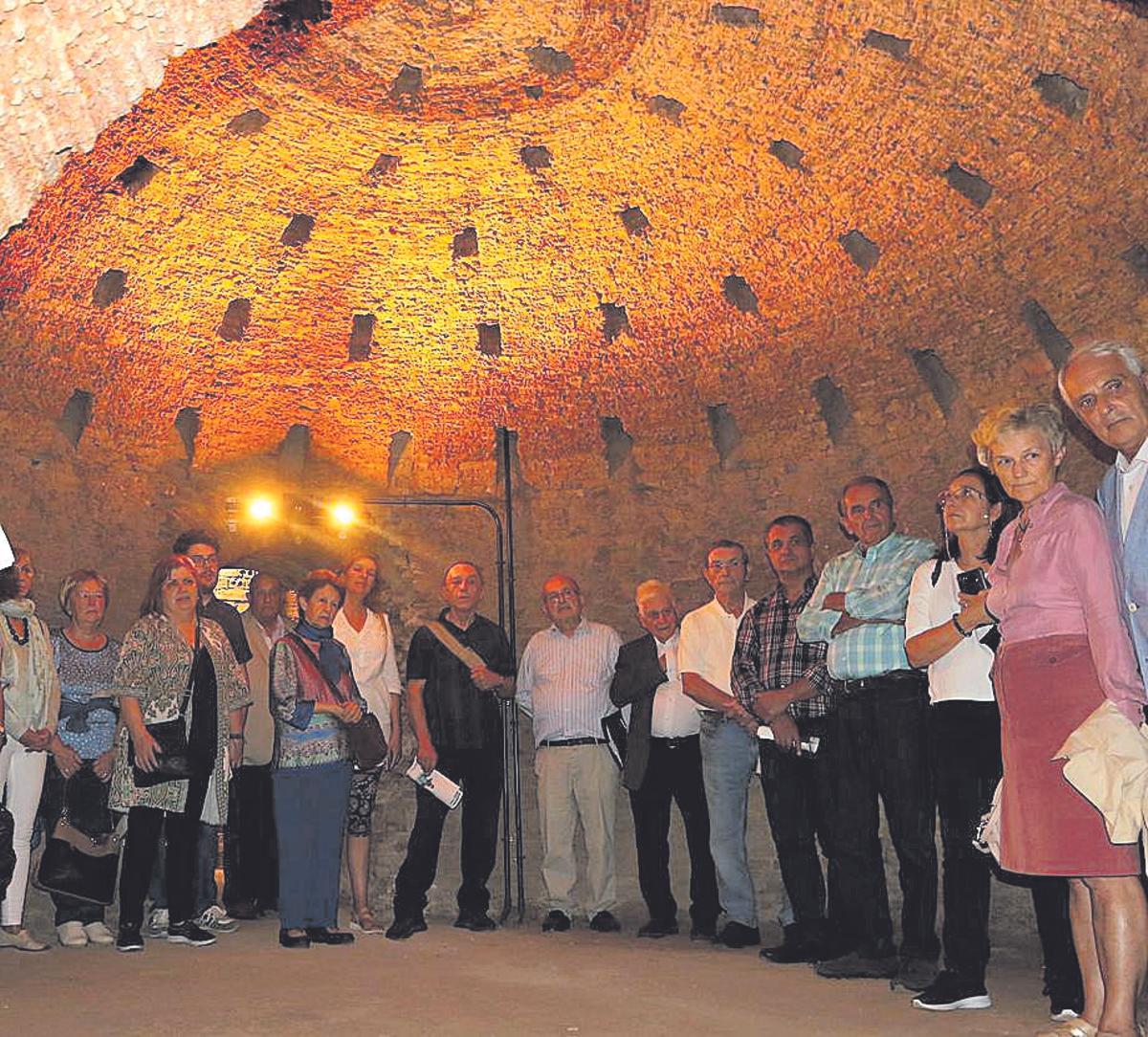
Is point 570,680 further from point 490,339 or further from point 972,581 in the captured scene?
point 490,339

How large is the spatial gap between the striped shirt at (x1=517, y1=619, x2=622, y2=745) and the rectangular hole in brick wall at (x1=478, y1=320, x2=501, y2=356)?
272 centimetres

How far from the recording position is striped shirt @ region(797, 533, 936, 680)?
509cm

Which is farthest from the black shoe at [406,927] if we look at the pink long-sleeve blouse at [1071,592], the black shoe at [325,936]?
the pink long-sleeve blouse at [1071,592]

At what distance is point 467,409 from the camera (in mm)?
9703

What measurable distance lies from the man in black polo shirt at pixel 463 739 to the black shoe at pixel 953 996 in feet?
9.45

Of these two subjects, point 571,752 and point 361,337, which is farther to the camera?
point 361,337

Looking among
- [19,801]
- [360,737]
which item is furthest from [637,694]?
[19,801]

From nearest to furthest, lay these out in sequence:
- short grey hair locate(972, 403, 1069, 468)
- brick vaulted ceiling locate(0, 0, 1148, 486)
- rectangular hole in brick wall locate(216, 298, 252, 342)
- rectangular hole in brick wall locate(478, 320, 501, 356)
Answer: short grey hair locate(972, 403, 1069, 468) → brick vaulted ceiling locate(0, 0, 1148, 486) → rectangular hole in brick wall locate(216, 298, 252, 342) → rectangular hole in brick wall locate(478, 320, 501, 356)

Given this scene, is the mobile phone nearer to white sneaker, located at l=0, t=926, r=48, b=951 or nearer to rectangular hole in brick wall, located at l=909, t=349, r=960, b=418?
rectangular hole in brick wall, located at l=909, t=349, r=960, b=418

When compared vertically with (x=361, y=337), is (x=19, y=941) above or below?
below

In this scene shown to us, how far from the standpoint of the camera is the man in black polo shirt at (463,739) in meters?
6.77

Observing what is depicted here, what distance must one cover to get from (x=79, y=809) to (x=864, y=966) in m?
3.59

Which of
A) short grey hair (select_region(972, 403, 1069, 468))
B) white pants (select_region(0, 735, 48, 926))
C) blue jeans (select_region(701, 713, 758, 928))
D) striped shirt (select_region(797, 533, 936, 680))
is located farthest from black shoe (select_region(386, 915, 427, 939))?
short grey hair (select_region(972, 403, 1069, 468))

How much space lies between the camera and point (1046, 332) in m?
7.57
